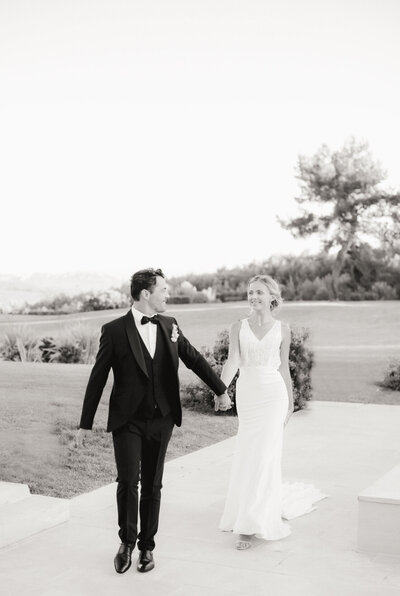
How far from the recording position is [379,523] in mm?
5559

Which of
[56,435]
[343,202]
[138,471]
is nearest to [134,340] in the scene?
[138,471]

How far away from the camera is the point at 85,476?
28.8 feet

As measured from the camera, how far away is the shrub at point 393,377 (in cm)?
1641

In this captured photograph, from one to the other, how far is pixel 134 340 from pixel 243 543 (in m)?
1.56

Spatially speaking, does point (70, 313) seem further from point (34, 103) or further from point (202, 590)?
point (202, 590)

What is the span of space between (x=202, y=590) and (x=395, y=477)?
194 cm

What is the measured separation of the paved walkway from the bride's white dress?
0.50 ft

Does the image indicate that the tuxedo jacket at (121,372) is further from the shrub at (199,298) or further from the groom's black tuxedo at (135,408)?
the shrub at (199,298)

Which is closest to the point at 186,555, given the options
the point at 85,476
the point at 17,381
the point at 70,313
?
the point at 85,476

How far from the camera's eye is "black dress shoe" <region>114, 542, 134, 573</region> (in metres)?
5.12

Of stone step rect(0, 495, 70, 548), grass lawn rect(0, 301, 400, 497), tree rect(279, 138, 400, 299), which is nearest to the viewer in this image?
stone step rect(0, 495, 70, 548)

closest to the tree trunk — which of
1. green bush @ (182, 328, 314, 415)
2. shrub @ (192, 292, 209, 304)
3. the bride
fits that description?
shrub @ (192, 292, 209, 304)

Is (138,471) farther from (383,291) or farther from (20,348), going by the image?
(383,291)

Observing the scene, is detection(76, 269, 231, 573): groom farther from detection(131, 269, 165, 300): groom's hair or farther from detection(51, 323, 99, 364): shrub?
detection(51, 323, 99, 364): shrub
